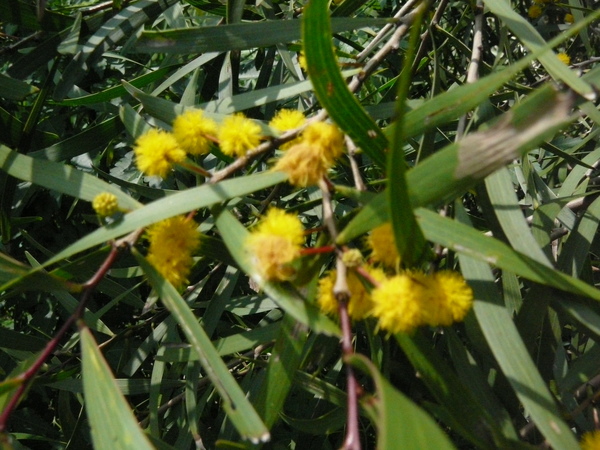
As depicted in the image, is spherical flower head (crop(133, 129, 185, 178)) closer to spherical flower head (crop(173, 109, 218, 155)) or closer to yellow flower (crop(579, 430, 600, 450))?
spherical flower head (crop(173, 109, 218, 155))

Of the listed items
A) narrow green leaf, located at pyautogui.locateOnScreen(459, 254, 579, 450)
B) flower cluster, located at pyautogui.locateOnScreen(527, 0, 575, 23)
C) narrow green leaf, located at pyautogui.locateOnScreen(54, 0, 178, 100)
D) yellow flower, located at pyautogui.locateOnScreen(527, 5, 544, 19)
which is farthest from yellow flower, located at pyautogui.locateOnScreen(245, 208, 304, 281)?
yellow flower, located at pyautogui.locateOnScreen(527, 5, 544, 19)

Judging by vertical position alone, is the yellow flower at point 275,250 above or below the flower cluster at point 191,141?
below

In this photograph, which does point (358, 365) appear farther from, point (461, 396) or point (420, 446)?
point (461, 396)

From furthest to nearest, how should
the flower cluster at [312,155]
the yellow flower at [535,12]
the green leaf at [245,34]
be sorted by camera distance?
the yellow flower at [535,12], the green leaf at [245,34], the flower cluster at [312,155]

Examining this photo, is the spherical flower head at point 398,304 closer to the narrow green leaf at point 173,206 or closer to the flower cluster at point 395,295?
the flower cluster at point 395,295

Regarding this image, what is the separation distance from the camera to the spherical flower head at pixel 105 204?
2.25ft

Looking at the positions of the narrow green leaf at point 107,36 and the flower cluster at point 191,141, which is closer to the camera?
the flower cluster at point 191,141

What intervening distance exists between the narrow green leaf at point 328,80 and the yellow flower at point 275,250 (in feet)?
0.46

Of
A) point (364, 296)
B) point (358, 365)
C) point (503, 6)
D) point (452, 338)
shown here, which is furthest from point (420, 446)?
point (503, 6)

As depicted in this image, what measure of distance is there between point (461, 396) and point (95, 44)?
93cm

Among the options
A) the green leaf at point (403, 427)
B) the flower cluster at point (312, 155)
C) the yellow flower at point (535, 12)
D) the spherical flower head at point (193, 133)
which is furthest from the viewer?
the yellow flower at point (535, 12)

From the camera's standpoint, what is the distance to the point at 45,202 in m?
1.92

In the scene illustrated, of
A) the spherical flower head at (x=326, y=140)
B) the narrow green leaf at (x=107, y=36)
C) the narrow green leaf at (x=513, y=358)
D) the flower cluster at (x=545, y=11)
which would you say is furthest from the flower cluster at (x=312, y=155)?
the flower cluster at (x=545, y=11)

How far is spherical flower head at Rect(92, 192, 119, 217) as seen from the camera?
0.69 meters
